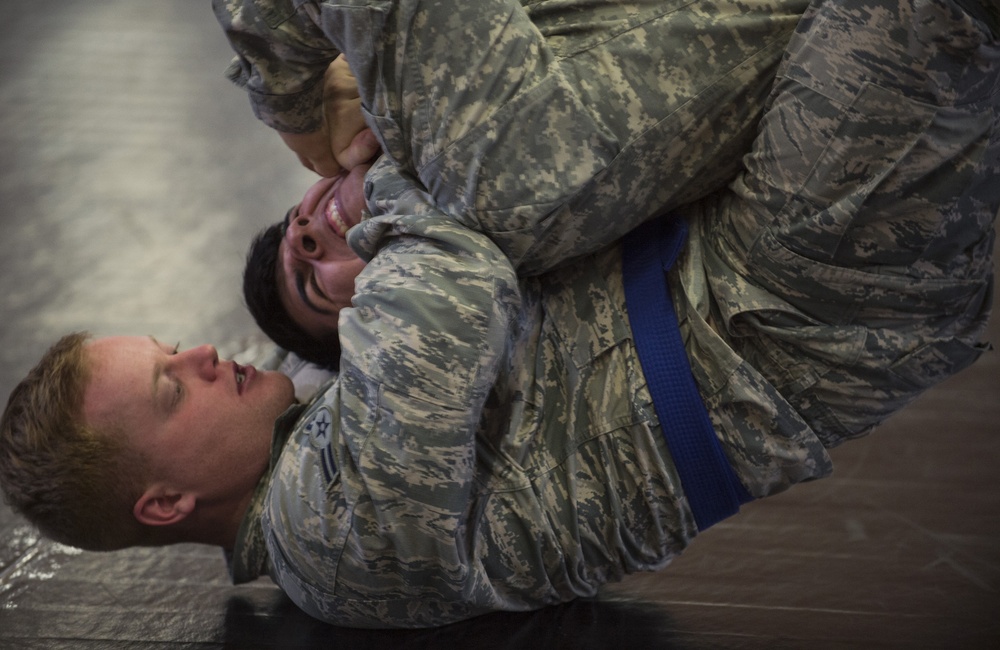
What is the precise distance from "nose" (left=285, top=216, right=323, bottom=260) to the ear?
54 centimetres

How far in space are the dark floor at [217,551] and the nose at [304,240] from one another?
64 cm

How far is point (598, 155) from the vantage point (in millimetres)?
1419

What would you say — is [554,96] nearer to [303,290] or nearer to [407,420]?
[407,420]

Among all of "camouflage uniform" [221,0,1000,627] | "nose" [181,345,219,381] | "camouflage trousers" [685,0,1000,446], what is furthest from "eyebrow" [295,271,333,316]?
"camouflage trousers" [685,0,1000,446]

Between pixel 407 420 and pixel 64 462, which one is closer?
pixel 407 420

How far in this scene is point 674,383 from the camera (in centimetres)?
158

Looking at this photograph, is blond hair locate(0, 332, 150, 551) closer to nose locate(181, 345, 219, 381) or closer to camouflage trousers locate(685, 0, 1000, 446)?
nose locate(181, 345, 219, 381)

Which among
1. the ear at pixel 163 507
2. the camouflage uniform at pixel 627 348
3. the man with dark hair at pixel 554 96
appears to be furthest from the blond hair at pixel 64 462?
the man with dark hair at pixel 554 96

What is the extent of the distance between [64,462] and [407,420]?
2.27ft

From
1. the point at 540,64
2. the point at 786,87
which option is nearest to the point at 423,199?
the point at 540,64

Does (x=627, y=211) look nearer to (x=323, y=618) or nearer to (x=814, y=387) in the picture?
(x=814, y=387)

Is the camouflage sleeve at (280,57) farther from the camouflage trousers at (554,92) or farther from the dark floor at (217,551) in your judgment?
the dark floor at (217,551)

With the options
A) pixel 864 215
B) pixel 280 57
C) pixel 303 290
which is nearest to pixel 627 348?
pixel 864 215

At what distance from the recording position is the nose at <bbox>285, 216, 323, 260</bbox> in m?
2.09
